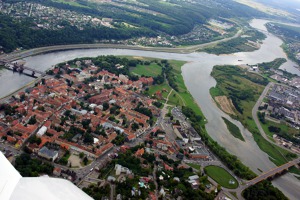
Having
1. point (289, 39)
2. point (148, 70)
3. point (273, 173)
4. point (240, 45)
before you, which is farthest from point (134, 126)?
point (289, 39)

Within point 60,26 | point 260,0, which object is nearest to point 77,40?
point 60,26

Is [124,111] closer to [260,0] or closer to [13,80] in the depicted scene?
[13,80]

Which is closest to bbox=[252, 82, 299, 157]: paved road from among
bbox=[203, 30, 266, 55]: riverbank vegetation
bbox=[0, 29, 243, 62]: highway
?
bbox=[203, 30, 266, 55]: riverbank vegetation

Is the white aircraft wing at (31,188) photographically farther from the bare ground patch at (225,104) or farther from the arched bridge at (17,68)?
the bare ground patch at (225,104)

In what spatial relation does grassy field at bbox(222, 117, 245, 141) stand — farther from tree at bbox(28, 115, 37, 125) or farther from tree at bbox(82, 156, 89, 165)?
tree at bbox(28, 115, 37, 125)

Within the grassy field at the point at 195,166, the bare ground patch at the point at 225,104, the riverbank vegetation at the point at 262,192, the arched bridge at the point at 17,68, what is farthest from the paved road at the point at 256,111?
the arched bridge at the point at 17,68

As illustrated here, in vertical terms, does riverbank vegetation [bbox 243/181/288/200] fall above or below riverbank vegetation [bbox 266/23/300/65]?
below
